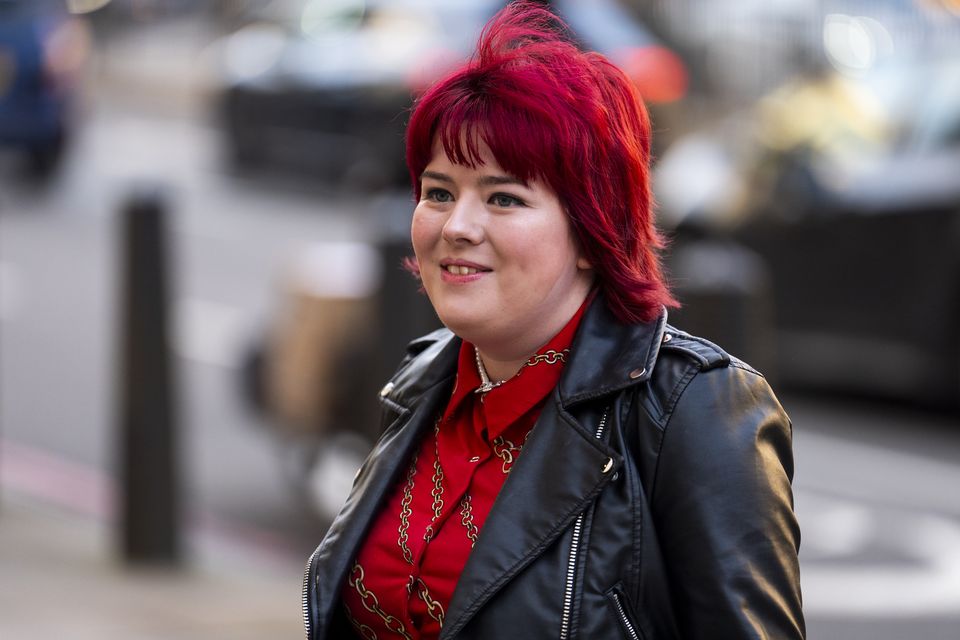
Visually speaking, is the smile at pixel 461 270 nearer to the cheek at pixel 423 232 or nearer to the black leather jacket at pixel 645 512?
the cheek at pixel 423 232

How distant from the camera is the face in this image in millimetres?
2211

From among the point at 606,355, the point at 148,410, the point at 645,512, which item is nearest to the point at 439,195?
the point at 606,355

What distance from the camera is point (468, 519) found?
2252 mm

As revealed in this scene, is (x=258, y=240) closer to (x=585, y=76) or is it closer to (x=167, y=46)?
(x=585, y=76)

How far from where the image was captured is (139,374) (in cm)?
622

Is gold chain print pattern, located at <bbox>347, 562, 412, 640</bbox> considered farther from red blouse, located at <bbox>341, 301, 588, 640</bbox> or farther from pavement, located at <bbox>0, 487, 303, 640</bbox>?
pavement, located at <bbox>0, 487, 303, 640</bbox>

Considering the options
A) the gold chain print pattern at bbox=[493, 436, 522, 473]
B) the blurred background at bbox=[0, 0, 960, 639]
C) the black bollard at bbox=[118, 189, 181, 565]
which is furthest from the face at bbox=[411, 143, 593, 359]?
the black bollard at bbox=[118, 189, 181, 565]

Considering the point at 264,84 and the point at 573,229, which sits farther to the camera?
the point at 264,84

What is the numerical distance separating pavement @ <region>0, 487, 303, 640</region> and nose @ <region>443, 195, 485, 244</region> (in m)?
3.39

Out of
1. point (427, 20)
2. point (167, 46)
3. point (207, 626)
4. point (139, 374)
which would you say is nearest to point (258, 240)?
point (427, 20)

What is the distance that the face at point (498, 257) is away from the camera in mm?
2211

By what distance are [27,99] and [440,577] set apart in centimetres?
1286

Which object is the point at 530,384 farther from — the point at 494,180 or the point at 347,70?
the point at 347,70

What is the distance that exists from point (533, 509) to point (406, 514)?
0.29 metres
